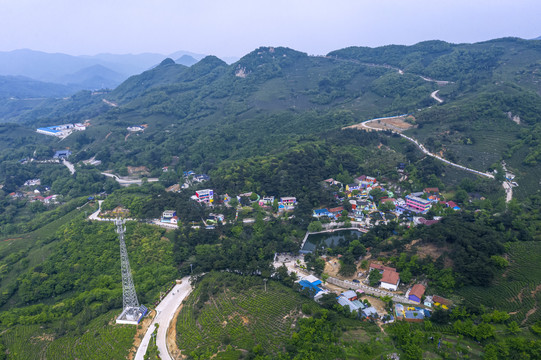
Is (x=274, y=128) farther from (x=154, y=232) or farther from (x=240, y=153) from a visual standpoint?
(x=154, y=232)

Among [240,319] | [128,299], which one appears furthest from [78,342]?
[240,319]

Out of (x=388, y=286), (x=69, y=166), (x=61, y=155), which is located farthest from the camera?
(x=61, y=155)

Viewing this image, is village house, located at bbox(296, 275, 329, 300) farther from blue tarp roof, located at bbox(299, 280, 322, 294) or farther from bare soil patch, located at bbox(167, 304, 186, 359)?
bare soil patch, located at bbox(167, 304, 186, 359)

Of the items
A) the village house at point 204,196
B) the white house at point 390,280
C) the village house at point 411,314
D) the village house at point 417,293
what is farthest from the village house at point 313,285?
the village house at point 204,196

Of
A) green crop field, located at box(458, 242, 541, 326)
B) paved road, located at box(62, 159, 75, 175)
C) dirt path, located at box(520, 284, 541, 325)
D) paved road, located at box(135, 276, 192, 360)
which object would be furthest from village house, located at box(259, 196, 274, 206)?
paved road, located at box(62, 159, 75, 175)

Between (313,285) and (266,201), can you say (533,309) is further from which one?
(266,201)

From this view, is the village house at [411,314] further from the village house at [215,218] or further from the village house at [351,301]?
the village house at [215,218]

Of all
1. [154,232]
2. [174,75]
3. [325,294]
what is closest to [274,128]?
[154,232]
